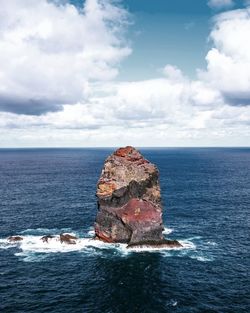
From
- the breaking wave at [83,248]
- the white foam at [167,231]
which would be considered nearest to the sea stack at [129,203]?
the breaking wave at [83,248]

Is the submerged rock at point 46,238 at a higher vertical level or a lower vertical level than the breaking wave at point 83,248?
higher

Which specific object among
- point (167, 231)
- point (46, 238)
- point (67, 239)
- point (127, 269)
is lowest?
point (127, 269)

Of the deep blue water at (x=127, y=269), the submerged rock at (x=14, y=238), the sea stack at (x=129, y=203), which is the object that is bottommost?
the deep blue water at (x=127, y=269)

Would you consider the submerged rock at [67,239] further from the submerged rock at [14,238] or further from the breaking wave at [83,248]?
the submerged rock at [14,238]

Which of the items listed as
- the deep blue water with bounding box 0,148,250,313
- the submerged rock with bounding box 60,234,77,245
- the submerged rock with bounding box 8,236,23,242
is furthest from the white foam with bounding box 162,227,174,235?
the submerged rock with bounding box 8,236,23,242

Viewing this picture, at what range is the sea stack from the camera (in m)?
99.2

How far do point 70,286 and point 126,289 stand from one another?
1126 cm

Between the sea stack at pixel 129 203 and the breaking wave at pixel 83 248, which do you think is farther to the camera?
the sea stack at pixel 129 203

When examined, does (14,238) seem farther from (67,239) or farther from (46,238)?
(67,239)

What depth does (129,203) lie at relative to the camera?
4099 inches

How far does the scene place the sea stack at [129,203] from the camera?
99188 mm

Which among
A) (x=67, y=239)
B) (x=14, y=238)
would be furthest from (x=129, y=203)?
(x=14, y=238)

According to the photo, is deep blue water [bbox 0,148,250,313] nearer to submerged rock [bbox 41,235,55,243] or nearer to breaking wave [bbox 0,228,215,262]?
breaking wave [bbox 0,228,215,262]

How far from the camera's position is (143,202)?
4109 inches
